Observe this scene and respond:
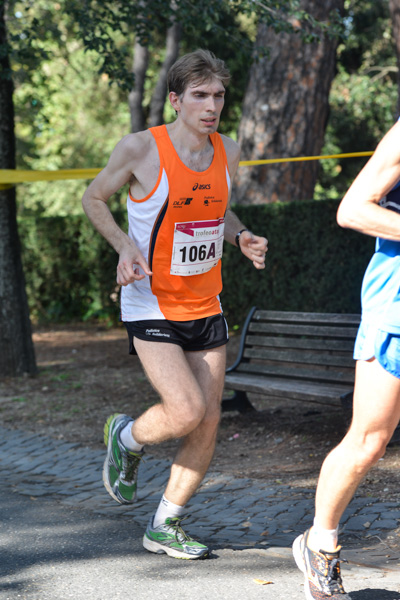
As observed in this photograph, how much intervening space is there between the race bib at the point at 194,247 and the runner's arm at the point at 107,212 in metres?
0.20

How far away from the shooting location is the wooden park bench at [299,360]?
18.9 feet

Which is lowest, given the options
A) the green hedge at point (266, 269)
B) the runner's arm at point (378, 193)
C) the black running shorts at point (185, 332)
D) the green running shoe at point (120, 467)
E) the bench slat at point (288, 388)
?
the green hedge at point (266, 269)

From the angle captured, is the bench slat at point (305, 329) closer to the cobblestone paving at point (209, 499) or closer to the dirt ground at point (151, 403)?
the dirt ground at point (151, 403)

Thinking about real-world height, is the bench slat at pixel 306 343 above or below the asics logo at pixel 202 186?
below

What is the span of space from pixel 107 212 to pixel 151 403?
14.0 ft

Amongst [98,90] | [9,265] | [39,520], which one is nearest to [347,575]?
[39,520]

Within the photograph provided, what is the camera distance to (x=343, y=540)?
399cm

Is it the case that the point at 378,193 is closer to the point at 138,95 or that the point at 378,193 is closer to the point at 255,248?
the point at 255,248

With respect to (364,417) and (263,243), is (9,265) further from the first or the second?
(364,417)

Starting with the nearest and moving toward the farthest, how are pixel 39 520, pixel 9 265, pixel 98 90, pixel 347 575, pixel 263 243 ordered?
pixel 347 575, pixel 263 243, pixel 39 520, pixel 9 265, pixel 98 90

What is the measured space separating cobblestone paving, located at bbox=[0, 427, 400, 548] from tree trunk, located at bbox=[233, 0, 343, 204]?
7.89 metres

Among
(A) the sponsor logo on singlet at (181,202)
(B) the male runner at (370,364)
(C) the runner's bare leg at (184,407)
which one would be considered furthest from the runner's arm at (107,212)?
(B) the male runner at (370,364)

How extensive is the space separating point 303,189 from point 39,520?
32.1 ft

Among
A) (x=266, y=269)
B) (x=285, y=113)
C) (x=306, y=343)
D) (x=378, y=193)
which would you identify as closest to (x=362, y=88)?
(x=285, y=113)
